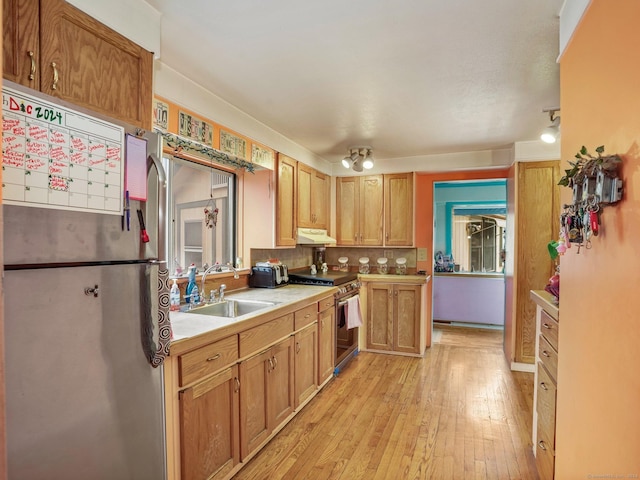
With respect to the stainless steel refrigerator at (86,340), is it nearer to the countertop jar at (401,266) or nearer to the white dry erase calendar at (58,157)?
the white dry erase calendar at (58,157)

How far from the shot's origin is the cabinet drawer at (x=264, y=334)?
203 cm

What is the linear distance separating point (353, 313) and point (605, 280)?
2.70m

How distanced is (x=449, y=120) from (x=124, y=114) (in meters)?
2.47

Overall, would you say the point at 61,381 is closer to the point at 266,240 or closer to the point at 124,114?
the point at 124,114

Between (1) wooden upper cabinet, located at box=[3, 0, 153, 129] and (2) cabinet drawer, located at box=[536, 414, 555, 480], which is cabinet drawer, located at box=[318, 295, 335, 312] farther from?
(1) wooden upper cabinet, located at box=[3, 0, 153, 129]

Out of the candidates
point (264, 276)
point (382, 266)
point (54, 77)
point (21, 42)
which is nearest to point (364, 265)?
point (382, 266)

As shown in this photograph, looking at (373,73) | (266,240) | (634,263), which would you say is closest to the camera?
(634,263)

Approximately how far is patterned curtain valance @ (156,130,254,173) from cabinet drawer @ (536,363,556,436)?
2.48 metres

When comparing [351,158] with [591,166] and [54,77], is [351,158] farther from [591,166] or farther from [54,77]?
[54,77]

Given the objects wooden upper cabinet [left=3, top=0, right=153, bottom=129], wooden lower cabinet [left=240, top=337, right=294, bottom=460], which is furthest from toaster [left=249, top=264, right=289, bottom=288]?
wooden upper cabinet [left=3, top=0, right=153, bottom=129]

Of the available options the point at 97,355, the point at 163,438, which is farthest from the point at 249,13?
the point at 163,438

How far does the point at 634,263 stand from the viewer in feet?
3.13

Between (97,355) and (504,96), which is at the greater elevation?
(504,96)

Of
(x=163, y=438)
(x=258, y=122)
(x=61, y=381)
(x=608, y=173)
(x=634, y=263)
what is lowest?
(x=163, y=438)
